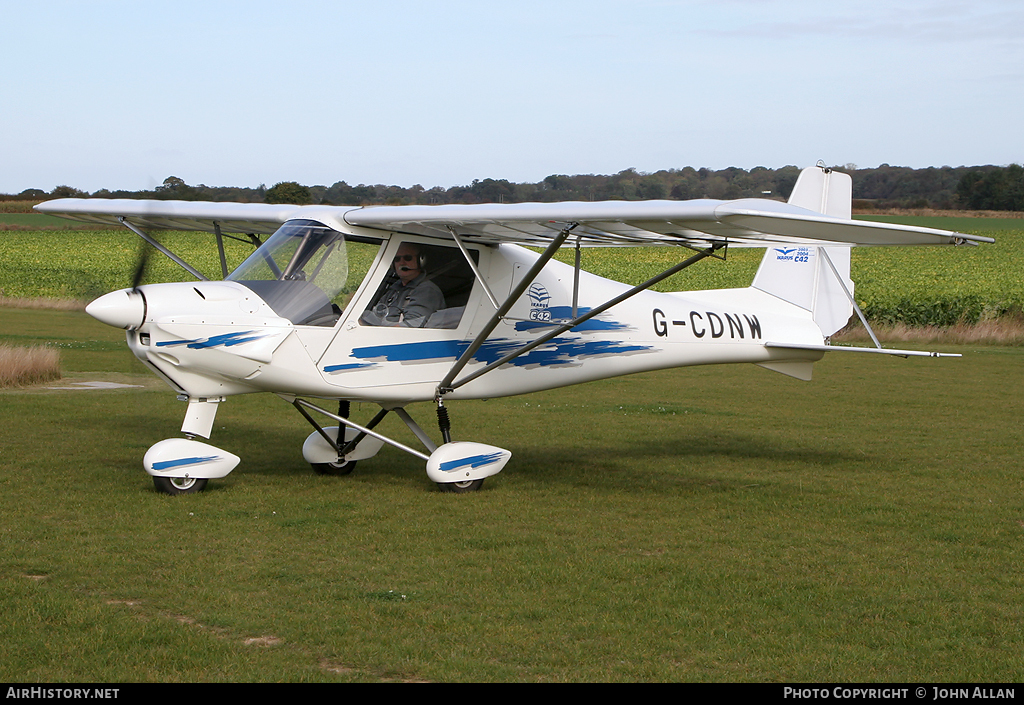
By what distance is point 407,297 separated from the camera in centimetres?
941

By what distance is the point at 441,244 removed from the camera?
949 centimetres

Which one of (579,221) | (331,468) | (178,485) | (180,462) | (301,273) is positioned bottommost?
(331,468)

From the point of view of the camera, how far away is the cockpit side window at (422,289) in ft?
30.4

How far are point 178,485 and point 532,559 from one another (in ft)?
11.3

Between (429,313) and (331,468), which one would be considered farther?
(331,468)

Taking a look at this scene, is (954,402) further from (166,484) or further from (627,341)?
(166,484)

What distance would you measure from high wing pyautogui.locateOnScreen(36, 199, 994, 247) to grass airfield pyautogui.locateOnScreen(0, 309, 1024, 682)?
2330 millimetres

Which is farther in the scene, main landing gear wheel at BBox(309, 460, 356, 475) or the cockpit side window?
main landing gear wheel at BBox(309, 460, 356, 475)

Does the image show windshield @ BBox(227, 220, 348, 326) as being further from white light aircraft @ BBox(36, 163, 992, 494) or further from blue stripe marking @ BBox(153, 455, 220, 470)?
blue stripe marking @ BBox(153, 455, 220, 470)

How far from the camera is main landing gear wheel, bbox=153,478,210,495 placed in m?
8.55

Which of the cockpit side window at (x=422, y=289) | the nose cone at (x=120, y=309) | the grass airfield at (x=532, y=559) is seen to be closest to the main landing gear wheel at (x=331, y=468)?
the grass airfield at (x=532, y=559)

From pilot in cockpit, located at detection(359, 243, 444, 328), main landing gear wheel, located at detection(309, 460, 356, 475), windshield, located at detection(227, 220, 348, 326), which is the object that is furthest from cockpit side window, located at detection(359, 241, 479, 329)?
main landing gear wheel, located at detection(309, 460, 356, 475)

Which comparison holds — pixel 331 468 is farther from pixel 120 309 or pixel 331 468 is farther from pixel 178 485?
pixel 120 309

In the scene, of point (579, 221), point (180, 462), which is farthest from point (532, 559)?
point (180, 462)
